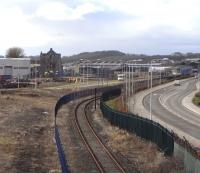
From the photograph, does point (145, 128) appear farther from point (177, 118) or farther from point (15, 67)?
point (15, 67)

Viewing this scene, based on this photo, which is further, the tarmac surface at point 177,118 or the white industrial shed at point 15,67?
the white industrial shed at point 15,67

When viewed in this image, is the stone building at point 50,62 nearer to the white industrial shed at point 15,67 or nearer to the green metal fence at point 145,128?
the white industrial shed at point 15,67

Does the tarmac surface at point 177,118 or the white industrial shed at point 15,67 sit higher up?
the white industrial shed at point 15,67

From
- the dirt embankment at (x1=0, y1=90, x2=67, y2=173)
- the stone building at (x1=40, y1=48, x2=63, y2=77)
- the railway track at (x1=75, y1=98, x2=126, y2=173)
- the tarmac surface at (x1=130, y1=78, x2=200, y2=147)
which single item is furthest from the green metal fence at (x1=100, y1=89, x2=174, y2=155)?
the stone building at (x1=40, y1=48, x2=63, y2=77)

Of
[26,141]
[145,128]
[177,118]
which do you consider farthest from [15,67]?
[145,128]

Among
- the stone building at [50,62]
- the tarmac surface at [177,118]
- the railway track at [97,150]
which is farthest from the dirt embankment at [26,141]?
the stone building at [50,62]

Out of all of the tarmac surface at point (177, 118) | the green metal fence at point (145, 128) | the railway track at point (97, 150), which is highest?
the green metal fence at point (145, 128)

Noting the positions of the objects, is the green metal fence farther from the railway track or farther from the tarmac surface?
the tarmac surface

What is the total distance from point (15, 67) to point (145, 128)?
422 feet

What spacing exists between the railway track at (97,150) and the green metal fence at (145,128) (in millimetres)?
2585

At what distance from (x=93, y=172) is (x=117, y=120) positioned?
2271 cm

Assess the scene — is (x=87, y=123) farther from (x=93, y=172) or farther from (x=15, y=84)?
(x=15, y=84)

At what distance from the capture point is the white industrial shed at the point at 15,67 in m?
162

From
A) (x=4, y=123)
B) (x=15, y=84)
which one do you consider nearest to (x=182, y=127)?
(x=4, y=123)
